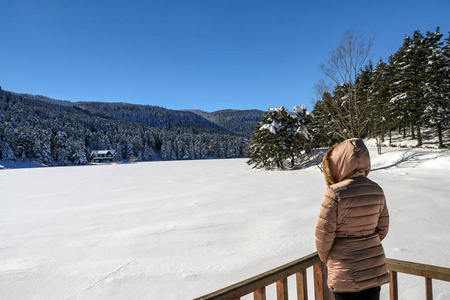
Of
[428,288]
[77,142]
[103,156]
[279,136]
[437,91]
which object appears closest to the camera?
[428,288]

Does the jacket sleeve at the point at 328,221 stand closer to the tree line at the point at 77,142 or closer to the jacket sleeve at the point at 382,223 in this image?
the jacket sleeve at the point at 382,223

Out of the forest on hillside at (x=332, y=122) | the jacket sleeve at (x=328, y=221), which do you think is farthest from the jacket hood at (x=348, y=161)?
the forest on hillside at (x=332, y=122)

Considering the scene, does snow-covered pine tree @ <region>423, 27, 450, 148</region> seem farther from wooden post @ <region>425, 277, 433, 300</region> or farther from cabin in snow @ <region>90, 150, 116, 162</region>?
cabin in snow @ <region>90, 150, 116, 162</region>

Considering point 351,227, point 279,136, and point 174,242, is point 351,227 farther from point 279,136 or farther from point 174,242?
point 279,136

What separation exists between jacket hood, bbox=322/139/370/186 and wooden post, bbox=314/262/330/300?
0.76m

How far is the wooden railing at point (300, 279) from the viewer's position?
55.9 inches

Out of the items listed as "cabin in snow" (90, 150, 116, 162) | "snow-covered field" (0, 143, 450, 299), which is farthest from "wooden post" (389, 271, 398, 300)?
"cabin in snow" (90, 150, 116, 162)

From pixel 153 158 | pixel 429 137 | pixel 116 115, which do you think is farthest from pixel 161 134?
pixel 116 115

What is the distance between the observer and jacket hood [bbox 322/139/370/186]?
1.55 metres

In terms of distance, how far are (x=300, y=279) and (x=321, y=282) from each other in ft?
0.85

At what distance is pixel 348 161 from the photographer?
5.12ft

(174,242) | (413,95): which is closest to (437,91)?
(413,95)

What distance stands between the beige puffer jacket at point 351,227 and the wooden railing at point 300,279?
0.78ft

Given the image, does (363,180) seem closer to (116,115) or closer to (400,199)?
(400,199)
